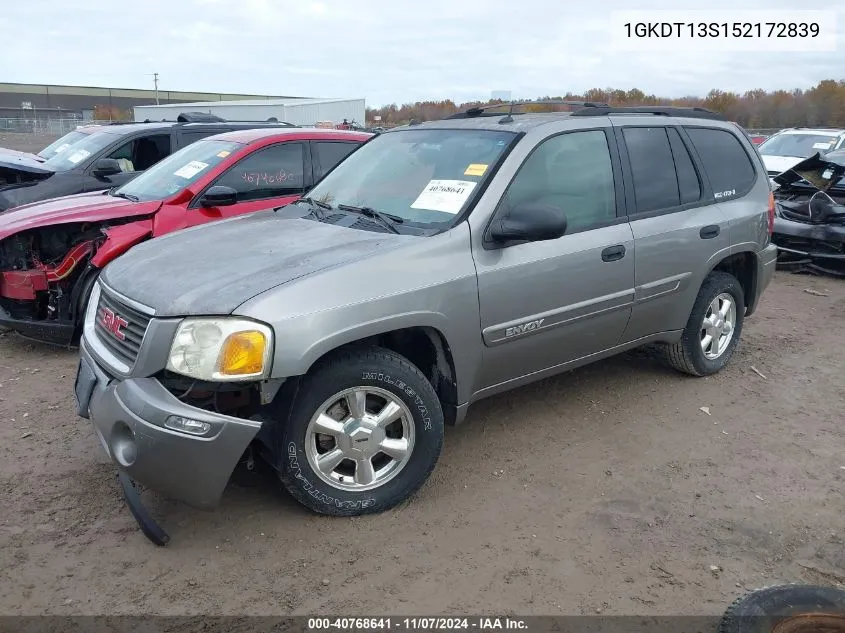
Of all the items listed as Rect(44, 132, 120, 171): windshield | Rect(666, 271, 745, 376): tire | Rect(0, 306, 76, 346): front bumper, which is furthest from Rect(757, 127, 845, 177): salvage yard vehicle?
Rect(0, 306, 76, 346): front bumper

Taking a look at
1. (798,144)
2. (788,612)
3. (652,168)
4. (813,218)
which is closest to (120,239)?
(652,168)

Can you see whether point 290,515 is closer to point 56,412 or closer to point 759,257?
point 56,412

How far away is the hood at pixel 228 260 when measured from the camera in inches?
123

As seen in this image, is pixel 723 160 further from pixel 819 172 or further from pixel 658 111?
pixel 819 172

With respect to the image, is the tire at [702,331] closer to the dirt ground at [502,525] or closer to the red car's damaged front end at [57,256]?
the dirt ground at [502,525]

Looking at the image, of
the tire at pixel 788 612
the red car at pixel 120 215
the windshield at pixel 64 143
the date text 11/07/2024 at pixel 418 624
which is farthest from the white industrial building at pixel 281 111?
the tire at pixel 788 612

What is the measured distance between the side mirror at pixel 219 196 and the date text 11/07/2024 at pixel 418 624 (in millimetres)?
3820

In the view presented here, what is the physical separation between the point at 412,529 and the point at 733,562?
1402mm

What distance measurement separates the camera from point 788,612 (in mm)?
2609

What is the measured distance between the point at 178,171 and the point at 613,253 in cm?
398

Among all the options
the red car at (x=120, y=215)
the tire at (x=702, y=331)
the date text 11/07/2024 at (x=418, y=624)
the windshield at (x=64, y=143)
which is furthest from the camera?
the windshield at (x=64, y=143)

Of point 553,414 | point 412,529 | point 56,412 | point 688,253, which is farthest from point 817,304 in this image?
point 56,412

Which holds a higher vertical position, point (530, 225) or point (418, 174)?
point (418, 174)

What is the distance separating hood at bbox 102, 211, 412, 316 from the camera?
3125 millimetres
